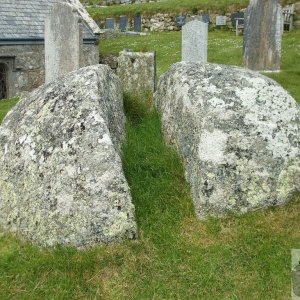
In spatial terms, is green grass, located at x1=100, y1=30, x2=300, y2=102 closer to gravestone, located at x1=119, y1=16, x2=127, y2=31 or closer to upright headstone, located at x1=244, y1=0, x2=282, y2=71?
upright headstone, located at x1=244, y1=0, x2=282, y2=71

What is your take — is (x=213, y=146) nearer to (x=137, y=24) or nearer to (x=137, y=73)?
(x=137, y=73)

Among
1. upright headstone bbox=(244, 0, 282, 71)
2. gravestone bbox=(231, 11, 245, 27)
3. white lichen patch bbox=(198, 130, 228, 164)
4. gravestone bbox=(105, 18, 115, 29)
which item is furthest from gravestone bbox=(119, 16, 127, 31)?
white lichen patch bbox=(198, 130, 228, 164)

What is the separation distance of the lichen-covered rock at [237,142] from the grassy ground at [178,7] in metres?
23.7

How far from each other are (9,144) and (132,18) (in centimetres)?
2835

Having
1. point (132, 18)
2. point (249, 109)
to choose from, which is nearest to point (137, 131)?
point (249, 109)

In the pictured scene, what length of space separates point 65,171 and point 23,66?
43.7 ft

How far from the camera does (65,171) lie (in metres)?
4.36

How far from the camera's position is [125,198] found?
426 cm

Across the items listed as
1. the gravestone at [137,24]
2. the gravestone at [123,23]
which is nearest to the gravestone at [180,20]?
the gravestone at [137,24]

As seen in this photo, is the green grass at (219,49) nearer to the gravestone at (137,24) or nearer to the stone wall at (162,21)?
the stone wall at (162,21)

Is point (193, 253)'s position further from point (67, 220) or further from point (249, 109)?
point (249, 109)

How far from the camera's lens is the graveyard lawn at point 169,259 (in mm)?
3809

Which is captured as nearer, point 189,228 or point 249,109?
point 189,228

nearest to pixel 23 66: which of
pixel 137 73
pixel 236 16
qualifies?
pixel 137 73
